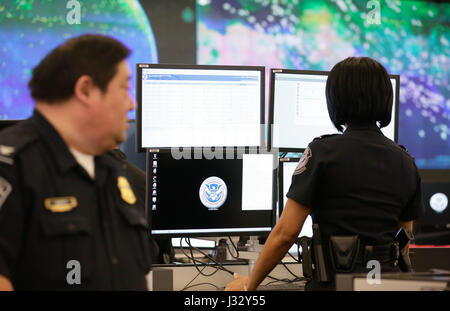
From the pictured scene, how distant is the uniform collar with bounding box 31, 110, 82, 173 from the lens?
1076 mm

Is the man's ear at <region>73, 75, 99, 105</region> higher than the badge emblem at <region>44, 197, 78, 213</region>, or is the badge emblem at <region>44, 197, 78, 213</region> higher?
the man's ear at <region>73, 75, 99, 105</region>

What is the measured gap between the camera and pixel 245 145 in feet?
7.74

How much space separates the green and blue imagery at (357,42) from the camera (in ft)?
16.0

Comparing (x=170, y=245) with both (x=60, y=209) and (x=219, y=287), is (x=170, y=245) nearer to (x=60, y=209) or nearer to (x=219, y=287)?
(x=219, y=287)

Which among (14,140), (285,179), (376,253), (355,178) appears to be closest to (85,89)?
(14,140)

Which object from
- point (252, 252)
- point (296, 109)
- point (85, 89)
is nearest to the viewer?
point (85, 89)

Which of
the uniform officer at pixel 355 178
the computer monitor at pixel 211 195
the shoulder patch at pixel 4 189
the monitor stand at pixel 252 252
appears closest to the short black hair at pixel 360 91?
the uniform officer at pixel 355 178

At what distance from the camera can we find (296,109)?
2.44 meters

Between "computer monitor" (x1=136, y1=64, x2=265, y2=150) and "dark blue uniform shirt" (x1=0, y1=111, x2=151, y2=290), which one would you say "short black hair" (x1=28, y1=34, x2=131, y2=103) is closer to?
"dark blue uniform shirt" (x1=0, y1=111, x2=151, y2=290)

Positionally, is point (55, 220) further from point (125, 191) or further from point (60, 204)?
point (125, 191)

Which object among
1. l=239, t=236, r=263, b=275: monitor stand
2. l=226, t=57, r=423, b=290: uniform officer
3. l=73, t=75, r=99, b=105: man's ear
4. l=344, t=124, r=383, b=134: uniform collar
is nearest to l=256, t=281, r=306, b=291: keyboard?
l=239, t=236, r=263, b=275: monitor stand

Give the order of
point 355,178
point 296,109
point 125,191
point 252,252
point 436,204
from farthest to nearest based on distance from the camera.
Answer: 1. point 436,204
2. point 296,109
3. point 252,252
4. point 355,178
5. point 125,191

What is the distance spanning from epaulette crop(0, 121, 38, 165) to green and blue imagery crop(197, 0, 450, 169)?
381cm

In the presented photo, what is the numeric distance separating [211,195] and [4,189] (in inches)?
47.6
